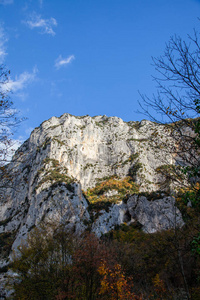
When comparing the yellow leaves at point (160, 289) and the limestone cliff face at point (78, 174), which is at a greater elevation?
the limestone cliff face at point (78, 174)

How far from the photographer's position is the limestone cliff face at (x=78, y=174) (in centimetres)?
4347

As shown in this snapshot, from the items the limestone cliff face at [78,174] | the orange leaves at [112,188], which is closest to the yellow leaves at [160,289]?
the limestone cliff face at [78,174]

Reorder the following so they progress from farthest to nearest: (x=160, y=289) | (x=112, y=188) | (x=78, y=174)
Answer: (x=78, y=174) → (x=112, y=188) → (x=160, y=289)

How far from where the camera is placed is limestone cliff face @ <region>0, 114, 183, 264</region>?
43.5 meters

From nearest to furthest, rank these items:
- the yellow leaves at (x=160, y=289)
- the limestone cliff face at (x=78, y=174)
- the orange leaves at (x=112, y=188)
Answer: the yellow leaves at (x=160, y=289), the limestone cliff face at (x=78, y=174), the orange leaves at (x=112, y=188)

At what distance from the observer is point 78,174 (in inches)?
2867

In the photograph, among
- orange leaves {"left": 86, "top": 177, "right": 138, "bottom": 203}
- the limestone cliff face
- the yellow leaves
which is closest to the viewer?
the yellow leaves

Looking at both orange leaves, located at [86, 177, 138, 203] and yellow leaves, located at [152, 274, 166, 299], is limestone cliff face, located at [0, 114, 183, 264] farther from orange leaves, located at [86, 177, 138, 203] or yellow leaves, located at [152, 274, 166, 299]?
yellow leaves, located at [152, 274, 166, 299]

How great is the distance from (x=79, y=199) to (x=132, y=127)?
67.5m

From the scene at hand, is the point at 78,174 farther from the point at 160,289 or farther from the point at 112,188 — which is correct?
the point at 160,289

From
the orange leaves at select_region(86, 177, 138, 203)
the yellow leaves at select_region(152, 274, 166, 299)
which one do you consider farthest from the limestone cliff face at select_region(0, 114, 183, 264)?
the yellow leaves at select_region(152, 274, 166, 299)

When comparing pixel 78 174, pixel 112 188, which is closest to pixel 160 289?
pixel 112 188

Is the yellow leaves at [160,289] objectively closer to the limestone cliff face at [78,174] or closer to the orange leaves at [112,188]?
the limestone cliff face at [78,174]

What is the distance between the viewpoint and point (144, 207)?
148 ft
